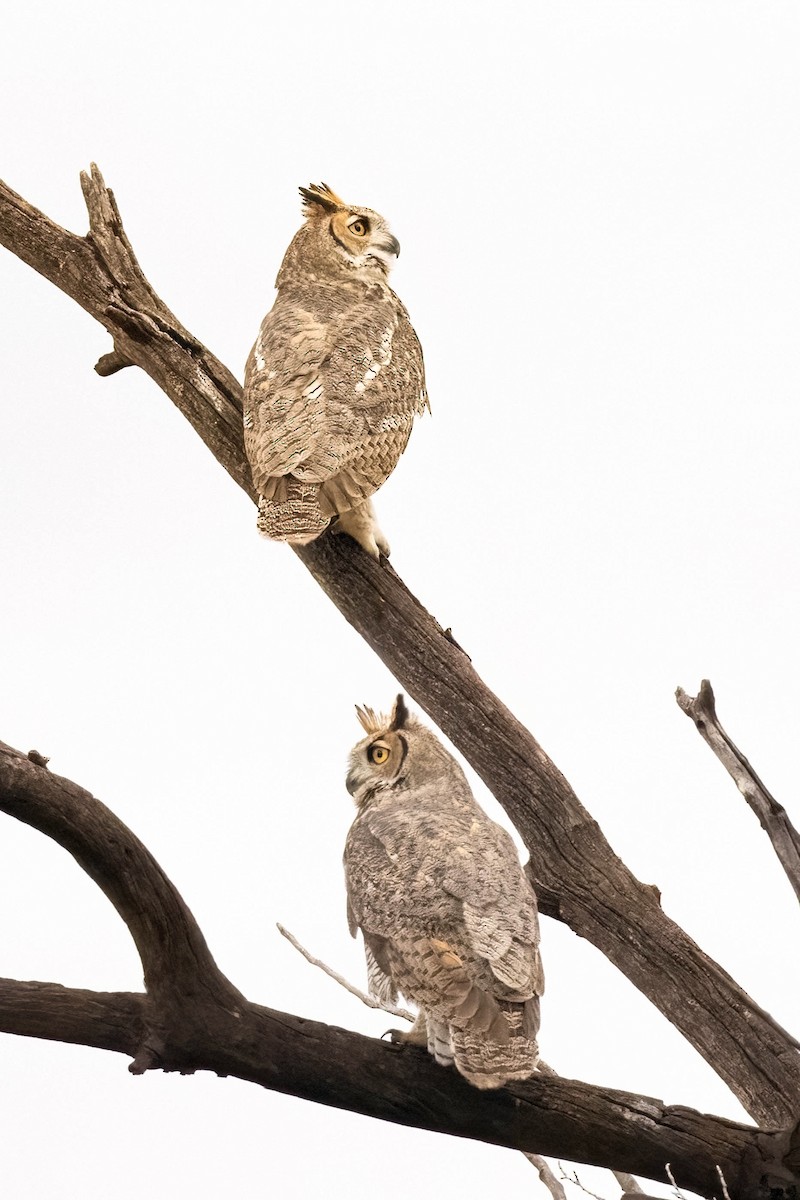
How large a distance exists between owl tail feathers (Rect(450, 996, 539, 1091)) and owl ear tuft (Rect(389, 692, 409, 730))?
871mm

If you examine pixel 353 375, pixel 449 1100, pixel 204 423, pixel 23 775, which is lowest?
pixel 449 1100

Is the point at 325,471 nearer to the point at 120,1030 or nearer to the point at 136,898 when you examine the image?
the point at 136,898

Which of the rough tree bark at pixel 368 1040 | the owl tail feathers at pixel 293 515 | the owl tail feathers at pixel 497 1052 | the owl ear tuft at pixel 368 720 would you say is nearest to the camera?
the owl tail feathers at pixel 497 1052

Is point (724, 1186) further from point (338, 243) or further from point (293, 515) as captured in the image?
point (338, 243)

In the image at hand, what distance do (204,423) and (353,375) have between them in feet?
1.83

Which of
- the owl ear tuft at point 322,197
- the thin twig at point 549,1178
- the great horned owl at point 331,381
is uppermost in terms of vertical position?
the owl ear tuft at point 322,197

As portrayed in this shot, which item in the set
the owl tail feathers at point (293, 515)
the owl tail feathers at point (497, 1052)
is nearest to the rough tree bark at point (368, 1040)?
the owl tail feathers at point (497, 1052)

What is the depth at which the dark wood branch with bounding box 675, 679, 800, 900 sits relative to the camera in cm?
315

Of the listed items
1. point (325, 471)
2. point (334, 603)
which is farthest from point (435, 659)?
point (325, 471)

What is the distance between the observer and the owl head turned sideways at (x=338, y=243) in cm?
379

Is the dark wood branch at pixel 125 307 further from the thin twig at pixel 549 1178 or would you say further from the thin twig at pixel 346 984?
the thin twig at pixel 549 1178

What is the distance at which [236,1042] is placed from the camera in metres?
2.61

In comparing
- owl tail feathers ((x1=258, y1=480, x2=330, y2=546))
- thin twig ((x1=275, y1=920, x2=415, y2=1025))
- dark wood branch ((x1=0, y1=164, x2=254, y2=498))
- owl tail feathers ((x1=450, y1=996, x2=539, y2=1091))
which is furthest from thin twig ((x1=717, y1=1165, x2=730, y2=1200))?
dark wood branch ((x1=0, y1=164, x2=254, y2=498))

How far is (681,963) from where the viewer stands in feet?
11.0
